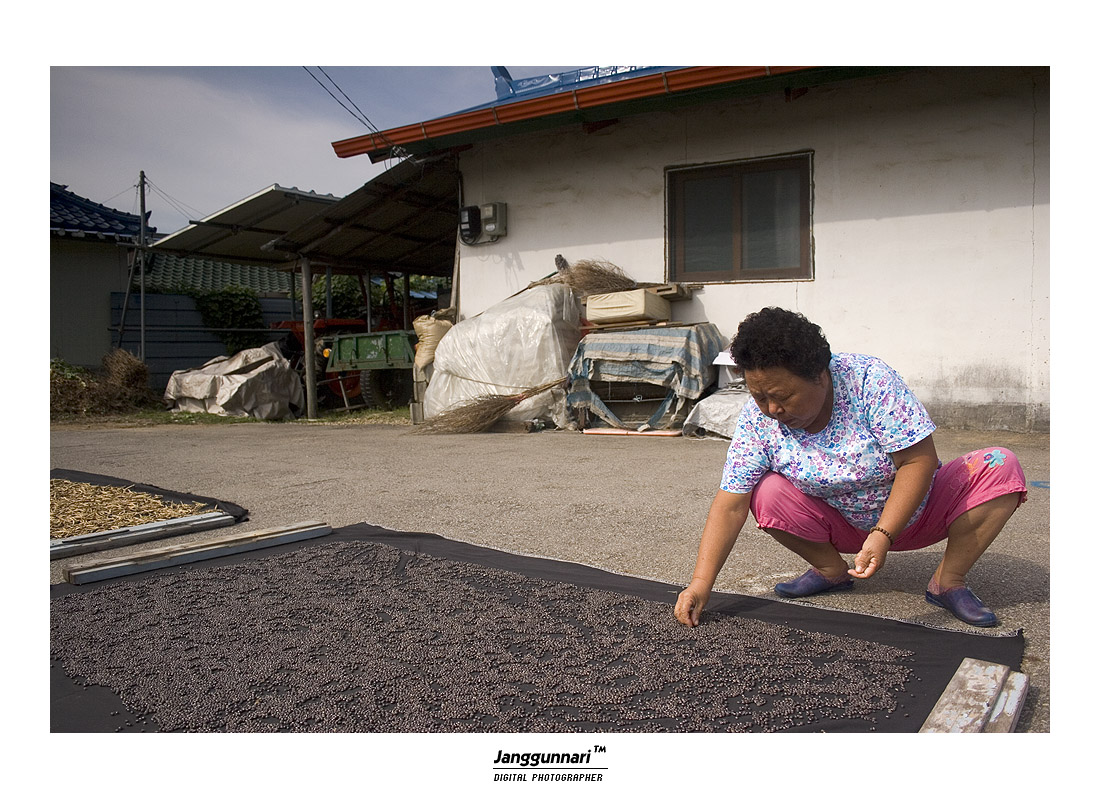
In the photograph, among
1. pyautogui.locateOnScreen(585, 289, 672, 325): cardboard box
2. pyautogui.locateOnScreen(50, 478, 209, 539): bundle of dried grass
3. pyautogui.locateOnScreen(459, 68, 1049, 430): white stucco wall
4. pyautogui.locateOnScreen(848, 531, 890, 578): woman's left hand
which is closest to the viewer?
pyautogui.locateOnScreen(848, 531, 890, 578): woman's left hand

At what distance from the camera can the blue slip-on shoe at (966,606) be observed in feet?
6.02

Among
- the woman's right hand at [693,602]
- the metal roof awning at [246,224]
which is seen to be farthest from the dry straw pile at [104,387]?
the woman's right hand at [693,602]

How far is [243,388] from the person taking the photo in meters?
8.97

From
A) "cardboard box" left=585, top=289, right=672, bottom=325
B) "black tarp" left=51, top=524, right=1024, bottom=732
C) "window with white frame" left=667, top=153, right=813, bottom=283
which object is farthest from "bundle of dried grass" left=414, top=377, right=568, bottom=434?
"black tarp" left=51, top=524, right=1024, bottom=732

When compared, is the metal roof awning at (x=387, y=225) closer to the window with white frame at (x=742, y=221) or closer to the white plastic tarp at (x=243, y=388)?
the white plastic tarp at (x=243, y=388)

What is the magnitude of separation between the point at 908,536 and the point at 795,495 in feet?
0.99

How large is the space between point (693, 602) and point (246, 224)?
8.75 m

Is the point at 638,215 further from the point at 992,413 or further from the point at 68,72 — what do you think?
the point at 68,72

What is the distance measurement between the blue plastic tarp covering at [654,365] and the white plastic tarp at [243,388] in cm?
451

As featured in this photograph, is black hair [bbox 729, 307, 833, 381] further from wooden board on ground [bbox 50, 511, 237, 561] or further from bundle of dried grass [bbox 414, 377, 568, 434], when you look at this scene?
bundle of dried grass [bbox 414, 377, 568, 434]

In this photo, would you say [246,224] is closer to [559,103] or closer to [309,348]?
[309,348]

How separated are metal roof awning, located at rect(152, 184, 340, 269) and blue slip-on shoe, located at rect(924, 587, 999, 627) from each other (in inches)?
302

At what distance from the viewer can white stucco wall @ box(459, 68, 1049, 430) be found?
538 cm

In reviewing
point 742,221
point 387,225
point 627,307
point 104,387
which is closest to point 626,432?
point 627,307
